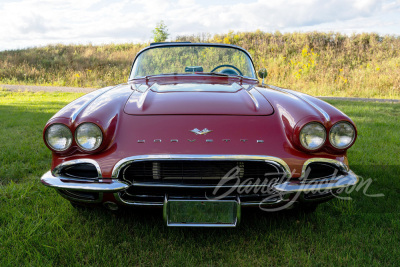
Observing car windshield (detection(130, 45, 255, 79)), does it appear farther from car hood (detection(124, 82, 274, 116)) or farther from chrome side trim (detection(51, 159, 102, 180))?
chrome side trim (detection(51, 159, 102, 180))

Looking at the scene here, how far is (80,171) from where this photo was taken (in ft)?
5.78

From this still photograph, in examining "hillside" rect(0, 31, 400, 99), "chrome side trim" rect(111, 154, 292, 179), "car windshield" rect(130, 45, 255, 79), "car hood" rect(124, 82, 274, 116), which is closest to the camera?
"chrome side trim" rect(111, 154, 292, 179)

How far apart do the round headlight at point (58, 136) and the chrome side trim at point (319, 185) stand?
3.68 feet

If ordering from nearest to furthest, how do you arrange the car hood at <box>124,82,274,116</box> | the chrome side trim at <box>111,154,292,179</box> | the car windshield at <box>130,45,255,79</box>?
the chrome side trim at <box>111,154,292,179</box>
the car hood at <box>124,82,274,116</box>
the car windshield at <box>130,45,255,79</box>

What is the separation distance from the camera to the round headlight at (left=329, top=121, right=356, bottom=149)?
1778mm

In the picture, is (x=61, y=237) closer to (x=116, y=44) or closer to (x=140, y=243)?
(x=140, y=243)

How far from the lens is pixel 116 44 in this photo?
67.6ft

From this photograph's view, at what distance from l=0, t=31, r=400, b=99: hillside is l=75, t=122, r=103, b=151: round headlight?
9342 millimetres

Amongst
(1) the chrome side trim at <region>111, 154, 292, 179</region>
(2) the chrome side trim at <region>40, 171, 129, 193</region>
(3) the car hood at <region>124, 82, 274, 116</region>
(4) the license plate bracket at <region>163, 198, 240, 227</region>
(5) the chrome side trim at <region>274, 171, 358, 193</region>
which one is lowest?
(4) the license plate bracket at <region>163, 198, 240, 227</region>

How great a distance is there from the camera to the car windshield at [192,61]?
3.10 m

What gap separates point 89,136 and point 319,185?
4.04ft

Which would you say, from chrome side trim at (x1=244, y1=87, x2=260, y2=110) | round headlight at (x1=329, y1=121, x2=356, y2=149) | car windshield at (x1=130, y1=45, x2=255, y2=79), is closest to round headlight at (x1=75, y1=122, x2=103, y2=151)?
chrome side trim at (x1=244, y1=87, x2=260, y2=110)

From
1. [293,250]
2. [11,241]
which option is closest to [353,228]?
[293,250]

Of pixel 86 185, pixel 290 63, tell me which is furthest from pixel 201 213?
pixel 290 63
